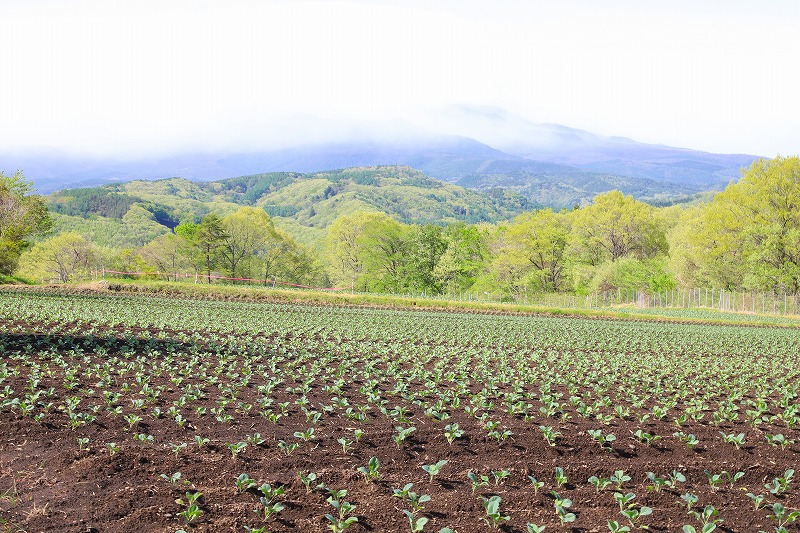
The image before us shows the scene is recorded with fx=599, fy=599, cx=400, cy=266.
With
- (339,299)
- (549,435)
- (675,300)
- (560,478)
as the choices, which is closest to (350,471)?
(560,478)

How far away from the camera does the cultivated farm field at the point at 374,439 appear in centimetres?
727

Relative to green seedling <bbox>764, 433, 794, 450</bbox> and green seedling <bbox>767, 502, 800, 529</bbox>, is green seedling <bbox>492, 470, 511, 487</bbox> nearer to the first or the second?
green seedling <bbox>767, 502, 800, 529</bbox>

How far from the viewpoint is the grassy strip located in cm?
4359

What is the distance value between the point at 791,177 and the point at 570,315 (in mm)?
30970

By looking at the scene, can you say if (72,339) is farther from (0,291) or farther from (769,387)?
(0,291)

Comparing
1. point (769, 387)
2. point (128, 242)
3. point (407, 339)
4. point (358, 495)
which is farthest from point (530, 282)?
point (128, 242)

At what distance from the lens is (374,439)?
1018 centimetres

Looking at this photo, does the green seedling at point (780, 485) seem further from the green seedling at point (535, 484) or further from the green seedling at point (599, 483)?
the green seedling at point (535, 484)

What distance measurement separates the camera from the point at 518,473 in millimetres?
8750

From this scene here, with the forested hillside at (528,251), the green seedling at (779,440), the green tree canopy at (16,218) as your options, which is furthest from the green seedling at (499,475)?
the forested hillside at (528,251)

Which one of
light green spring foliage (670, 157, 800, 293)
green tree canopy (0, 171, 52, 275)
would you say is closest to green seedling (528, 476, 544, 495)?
green tree canopy (0, 171, 52, 275)

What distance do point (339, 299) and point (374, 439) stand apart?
37.1 meters

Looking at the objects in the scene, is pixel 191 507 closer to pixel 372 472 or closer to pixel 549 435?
pixel 372 472

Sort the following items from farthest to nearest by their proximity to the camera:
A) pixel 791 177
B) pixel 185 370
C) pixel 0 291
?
1. pixel 791 177
2. pixel 0 291
3. pixel 185 370
